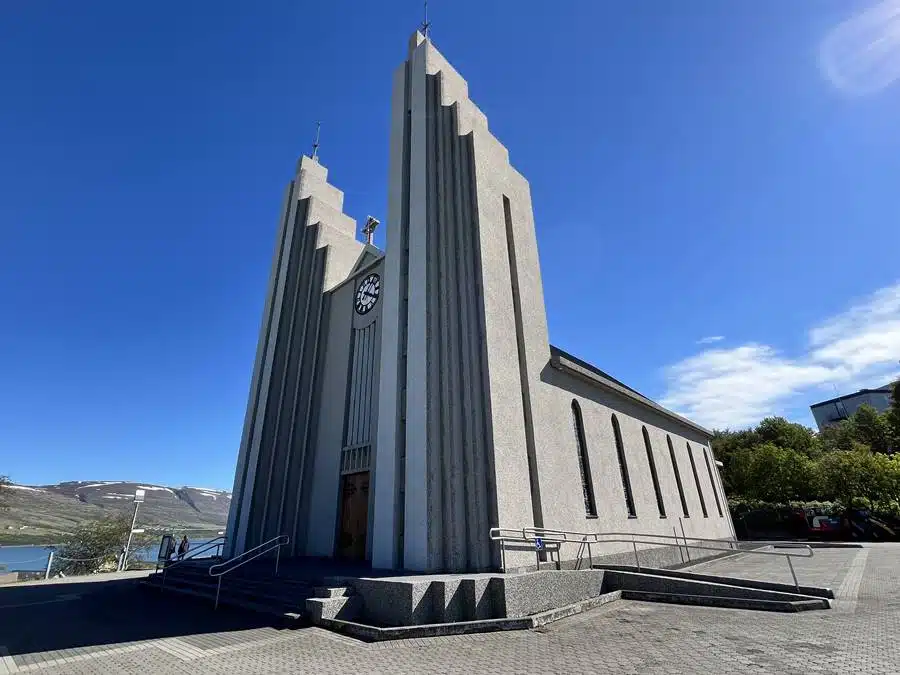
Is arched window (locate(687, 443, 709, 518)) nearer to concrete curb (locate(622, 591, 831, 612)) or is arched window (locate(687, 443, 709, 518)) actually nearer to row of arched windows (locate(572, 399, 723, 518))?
row of arched windows (locate(572, 399, 723, 518))

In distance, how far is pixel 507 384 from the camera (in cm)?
1112

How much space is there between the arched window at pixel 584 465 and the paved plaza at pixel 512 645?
4095mm

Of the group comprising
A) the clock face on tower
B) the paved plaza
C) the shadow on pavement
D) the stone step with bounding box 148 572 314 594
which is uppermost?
the clock face on tower

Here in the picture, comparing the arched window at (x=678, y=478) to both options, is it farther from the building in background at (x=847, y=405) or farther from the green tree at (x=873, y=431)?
the building in background at (x=847, y=405)

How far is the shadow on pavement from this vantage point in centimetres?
681

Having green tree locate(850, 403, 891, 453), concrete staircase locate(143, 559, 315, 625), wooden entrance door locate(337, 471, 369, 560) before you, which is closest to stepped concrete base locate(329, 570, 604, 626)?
concrete staircase locate(143, 559, 315, 625)

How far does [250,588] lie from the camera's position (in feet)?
32.6

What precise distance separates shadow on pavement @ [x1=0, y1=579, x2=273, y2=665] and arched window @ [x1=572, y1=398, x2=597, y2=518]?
9.22 meters

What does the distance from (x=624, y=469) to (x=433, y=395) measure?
9.33m

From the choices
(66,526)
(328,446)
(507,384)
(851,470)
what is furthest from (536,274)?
(66,526)

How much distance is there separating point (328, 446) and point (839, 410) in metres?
125

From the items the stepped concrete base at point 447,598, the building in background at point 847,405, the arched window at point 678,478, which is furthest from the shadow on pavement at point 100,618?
the building in background at point 847,405

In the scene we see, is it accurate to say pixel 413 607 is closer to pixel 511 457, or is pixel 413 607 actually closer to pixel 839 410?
pixel 511 457

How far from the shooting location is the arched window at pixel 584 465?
42.9 ft
